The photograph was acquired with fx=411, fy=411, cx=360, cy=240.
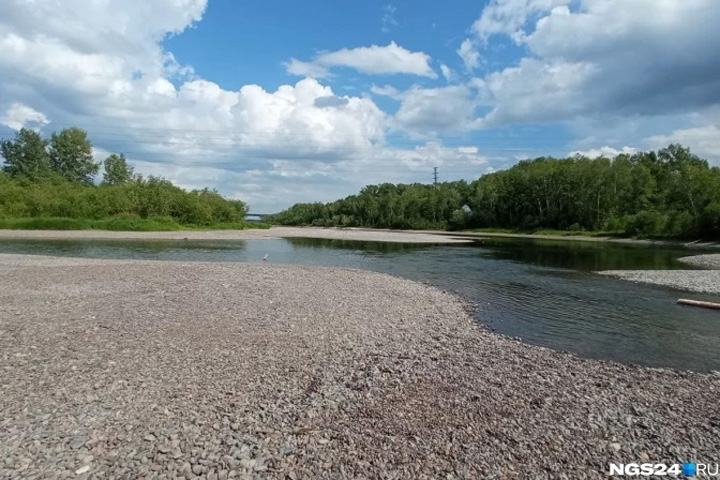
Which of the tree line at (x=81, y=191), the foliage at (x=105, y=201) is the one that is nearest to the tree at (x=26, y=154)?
the tree line at (x=81, y=191)

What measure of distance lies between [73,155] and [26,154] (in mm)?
12054

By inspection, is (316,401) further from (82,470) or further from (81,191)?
(81,191)

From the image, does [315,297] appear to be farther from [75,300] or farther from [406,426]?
[406,426]

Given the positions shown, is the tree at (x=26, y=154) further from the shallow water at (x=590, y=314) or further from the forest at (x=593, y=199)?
the shallow water at (x=590, y=314)

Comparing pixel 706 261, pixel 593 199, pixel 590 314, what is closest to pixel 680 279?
pixel 590 314

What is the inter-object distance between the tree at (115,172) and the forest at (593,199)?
93.3 metres

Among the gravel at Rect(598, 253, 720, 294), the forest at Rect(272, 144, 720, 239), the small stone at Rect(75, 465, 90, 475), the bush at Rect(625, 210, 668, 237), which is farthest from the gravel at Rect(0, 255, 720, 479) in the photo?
the bush at Rect(625, 210, 668, 237)

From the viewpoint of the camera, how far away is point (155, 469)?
5.85 metres

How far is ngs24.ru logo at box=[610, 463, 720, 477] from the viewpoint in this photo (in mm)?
6121

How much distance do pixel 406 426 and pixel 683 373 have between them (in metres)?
8.25

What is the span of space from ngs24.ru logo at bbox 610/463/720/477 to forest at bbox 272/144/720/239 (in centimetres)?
7602

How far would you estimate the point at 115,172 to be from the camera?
128000 mm

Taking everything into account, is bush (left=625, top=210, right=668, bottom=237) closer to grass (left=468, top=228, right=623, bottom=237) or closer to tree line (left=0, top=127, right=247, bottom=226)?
grass (left=468, top=228, right=623, bottom=237)

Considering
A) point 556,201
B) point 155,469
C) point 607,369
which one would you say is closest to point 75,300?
point 155,469
